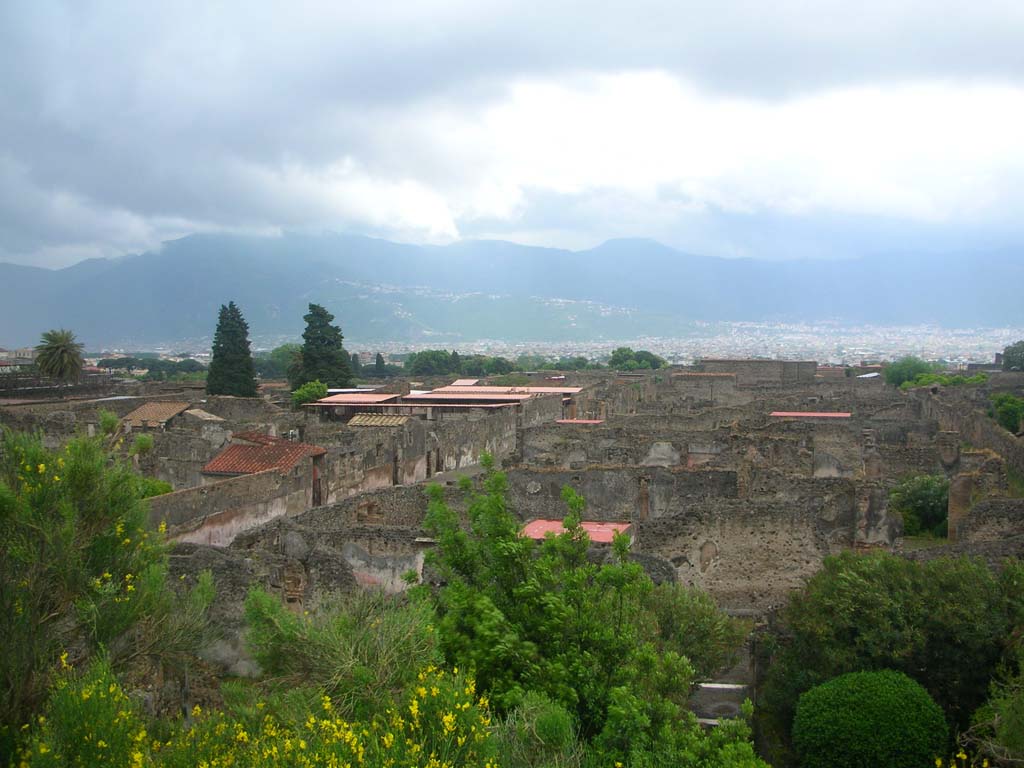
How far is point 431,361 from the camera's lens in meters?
114

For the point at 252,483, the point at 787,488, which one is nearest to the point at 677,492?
the point at 787,488

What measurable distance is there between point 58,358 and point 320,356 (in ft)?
56.8

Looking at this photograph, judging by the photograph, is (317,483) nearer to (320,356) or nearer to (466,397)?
(466,397)

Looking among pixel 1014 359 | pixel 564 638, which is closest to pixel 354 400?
pixel 564 638

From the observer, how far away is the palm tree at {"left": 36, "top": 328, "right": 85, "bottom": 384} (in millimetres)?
60375

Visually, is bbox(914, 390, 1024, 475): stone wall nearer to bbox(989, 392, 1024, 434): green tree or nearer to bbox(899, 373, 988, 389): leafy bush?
bbox(989, 392, 1024, 434): green tree

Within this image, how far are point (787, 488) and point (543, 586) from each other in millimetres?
A: 11193

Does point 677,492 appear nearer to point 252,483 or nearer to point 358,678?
point 252,483

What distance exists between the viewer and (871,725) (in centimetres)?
1120

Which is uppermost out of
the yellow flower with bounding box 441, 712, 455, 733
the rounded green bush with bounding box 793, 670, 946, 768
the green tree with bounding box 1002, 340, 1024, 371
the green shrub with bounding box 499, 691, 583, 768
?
the green tree with bounding box 1002, 340, 1024, 371

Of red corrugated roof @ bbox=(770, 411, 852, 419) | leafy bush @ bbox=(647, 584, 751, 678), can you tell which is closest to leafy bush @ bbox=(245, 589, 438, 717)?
leafy bush @ bbox=(647, 584, 751, 678)

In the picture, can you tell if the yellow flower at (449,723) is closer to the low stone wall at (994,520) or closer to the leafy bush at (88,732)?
the leafy bush at (88,732)

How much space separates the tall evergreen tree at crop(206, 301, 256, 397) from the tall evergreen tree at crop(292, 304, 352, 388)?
4.01 m

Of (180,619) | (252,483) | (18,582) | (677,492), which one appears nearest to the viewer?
(18,582)
